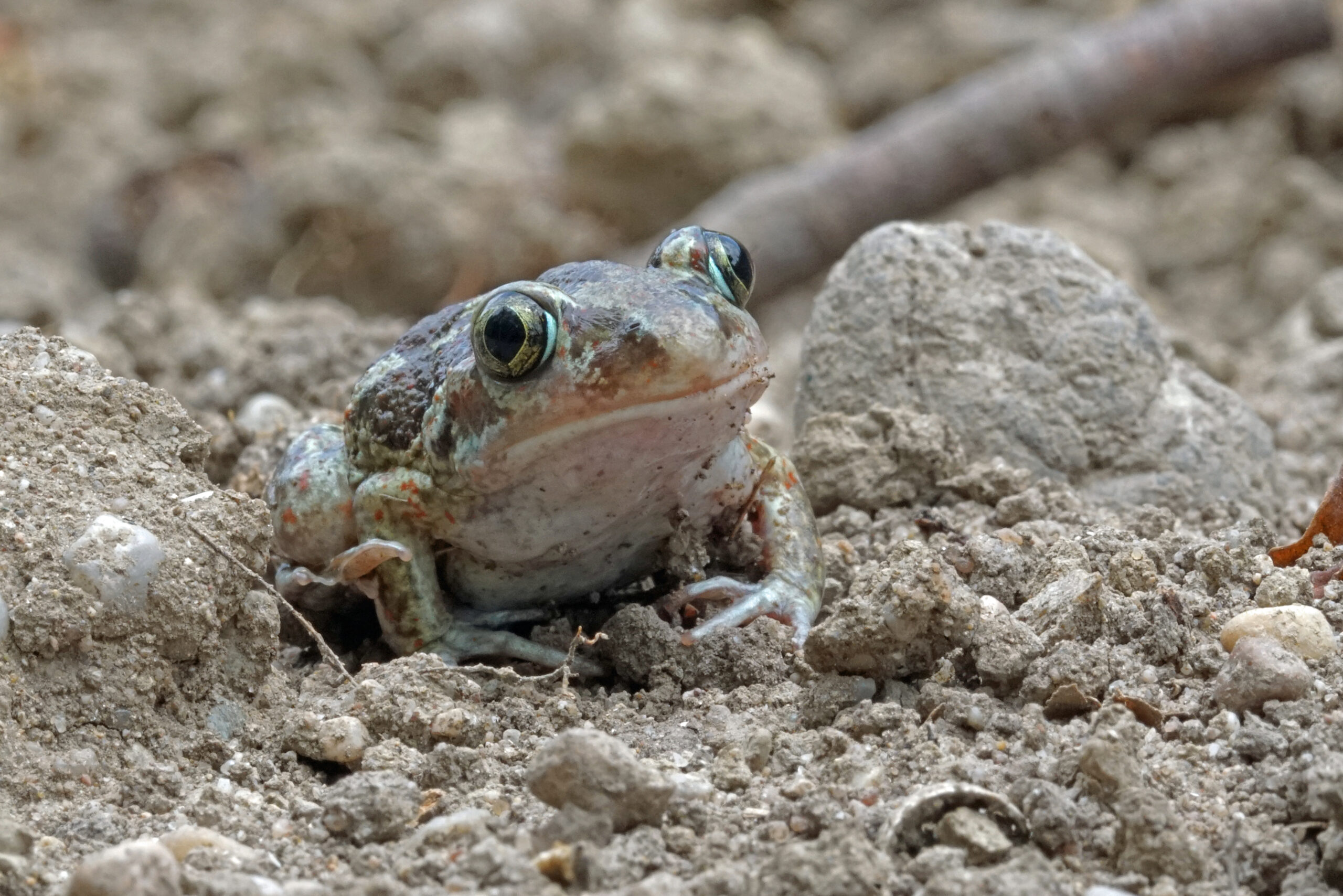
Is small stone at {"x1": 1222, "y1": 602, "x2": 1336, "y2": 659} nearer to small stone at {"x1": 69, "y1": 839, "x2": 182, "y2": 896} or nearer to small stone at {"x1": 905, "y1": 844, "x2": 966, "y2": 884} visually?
small stone at {"x1": 905, "y1": 844, "x2": 966, "y2": 884}

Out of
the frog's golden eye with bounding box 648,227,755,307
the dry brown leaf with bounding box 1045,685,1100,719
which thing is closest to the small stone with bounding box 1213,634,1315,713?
the dry brown leaf with bounding box 1045,685,1100,719

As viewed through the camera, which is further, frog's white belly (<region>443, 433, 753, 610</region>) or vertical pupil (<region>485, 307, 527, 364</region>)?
frog's white belly (<region>443, 433, 753, 610</region>)

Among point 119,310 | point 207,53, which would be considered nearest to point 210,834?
point 119,310

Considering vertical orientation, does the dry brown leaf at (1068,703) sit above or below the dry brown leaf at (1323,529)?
below

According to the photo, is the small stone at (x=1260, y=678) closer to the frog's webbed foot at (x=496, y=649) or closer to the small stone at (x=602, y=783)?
the small stone at (x=602, y=783)

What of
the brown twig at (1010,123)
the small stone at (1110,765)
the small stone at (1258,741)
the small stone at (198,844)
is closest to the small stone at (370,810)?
the small stone at (198,844)

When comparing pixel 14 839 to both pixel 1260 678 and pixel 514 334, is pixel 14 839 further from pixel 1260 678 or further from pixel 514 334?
pixel 1260 678

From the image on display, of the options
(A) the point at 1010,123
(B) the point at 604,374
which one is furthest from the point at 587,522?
(A) the point at 1010,123
